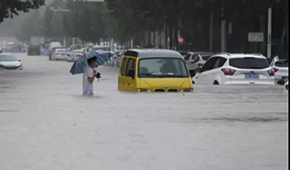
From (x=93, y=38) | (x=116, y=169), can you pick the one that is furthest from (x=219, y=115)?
(x=93, y=38)

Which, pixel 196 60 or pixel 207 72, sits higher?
pixel 207 72

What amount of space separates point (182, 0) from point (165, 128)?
44868 millimetres

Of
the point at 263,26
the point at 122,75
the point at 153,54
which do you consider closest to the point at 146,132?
the point at 153,54

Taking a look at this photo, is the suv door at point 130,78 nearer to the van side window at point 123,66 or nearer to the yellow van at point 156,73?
the yellow van at point 156,73

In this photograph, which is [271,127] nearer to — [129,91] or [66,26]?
[129,91]

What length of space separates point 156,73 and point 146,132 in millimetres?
11003

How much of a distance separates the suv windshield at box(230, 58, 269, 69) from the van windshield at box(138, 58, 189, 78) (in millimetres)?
3140

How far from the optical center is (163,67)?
92.5ft

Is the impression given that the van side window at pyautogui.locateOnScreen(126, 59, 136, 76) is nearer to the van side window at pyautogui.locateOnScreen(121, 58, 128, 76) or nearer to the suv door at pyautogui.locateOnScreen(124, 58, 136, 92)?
the suv door at pyautogui.locateOnScreen(124, 58, 136, 92)

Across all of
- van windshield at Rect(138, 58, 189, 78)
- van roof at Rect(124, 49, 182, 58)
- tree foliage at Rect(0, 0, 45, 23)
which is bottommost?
van windshield at Rect(138, 58, 189, 78)

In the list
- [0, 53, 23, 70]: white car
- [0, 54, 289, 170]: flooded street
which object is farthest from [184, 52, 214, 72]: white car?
[0, 54, 289, 170]: flooded street

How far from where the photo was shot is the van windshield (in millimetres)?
27889

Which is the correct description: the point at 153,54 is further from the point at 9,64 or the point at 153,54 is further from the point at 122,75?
the point at 9,64

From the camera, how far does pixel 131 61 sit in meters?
28.9
